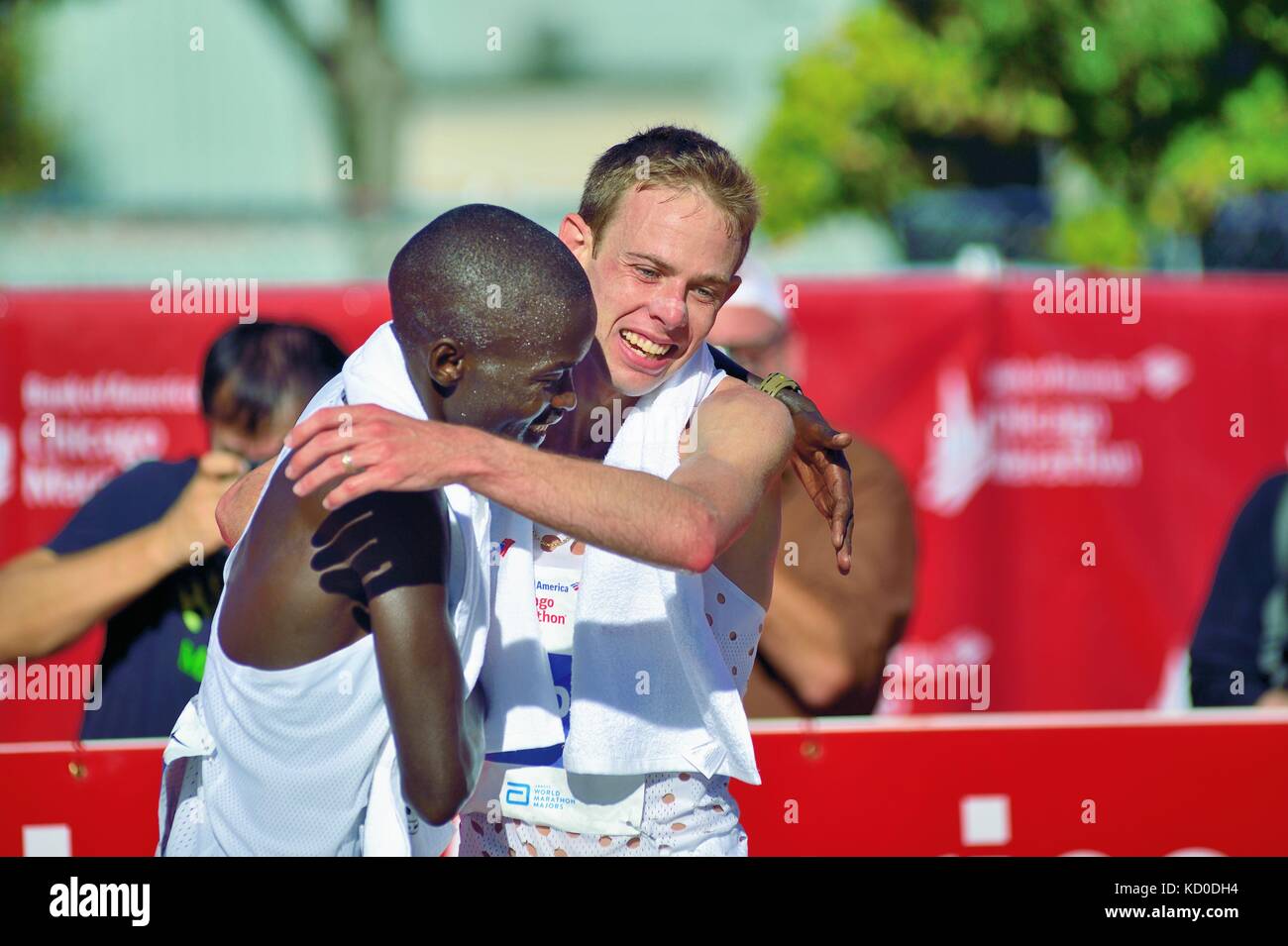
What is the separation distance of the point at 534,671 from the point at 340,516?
0.54 metres

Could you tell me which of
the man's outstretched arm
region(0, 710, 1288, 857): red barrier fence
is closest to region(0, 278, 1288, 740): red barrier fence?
region(0, 710, 1288, 857): red barrier fence

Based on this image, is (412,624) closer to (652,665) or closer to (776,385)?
(652,665)

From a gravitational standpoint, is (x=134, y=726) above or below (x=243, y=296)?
below

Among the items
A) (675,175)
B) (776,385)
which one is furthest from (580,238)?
(776,385)

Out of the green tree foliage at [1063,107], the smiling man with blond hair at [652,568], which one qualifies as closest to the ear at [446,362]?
the smiling man with blond hair at [652,568]

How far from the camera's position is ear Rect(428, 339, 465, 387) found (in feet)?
8.07

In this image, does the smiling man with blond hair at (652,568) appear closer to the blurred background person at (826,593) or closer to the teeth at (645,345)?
the teeth at (645,345)

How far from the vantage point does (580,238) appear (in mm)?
2939

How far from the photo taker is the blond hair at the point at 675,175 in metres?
2.80
